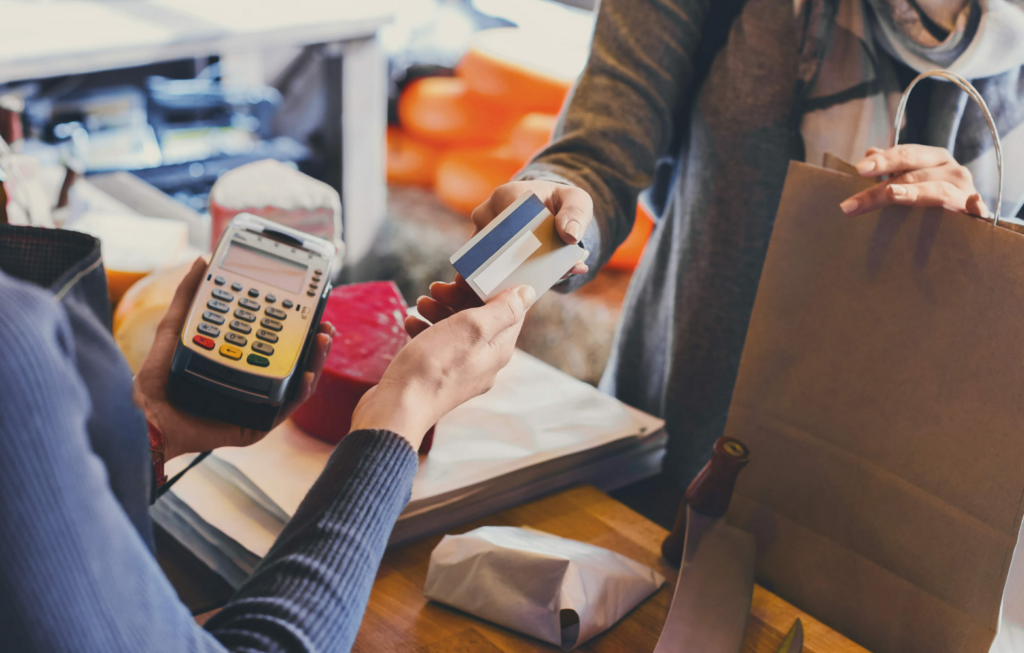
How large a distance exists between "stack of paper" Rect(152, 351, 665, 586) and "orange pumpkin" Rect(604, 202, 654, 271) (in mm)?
1802

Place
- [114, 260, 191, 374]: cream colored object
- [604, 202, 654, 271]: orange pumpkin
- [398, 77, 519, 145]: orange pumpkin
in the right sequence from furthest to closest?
1. [398, 77, 519, 145]: orange pumpkin
2. [604, 202, 654, 271]: orange pumpkin
3. [114, 260, 191, 374]: cream colored object

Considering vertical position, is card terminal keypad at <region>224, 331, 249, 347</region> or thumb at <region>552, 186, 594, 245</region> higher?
thumb at <region>552, 186, 594, 245</region>

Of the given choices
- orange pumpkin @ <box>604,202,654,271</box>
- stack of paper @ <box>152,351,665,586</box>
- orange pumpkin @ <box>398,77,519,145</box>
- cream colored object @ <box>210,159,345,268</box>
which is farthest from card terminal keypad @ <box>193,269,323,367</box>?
orange pumpkin @ <box>398,77,519,145</box>

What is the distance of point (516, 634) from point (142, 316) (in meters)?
0.46

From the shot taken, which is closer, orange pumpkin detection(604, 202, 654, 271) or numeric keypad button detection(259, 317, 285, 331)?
numeric keypad button detection(259, 317, 285, 331)

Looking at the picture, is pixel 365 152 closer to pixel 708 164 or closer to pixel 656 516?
pixel 708 164

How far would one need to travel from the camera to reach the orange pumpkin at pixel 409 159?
348 centimetres

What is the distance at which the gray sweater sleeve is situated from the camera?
76 centimetres

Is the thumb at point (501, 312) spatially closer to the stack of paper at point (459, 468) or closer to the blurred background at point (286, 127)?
the stack of paper at point (459, 468)

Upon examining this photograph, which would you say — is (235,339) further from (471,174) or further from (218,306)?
(471,174)

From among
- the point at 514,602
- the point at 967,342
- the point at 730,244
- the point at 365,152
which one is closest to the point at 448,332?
the point at 514,602

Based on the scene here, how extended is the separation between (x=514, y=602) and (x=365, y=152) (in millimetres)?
1852

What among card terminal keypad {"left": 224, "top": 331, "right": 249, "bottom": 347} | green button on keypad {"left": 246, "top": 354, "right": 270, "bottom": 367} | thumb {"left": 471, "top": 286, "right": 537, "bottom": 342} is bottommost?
green button on keypad {"left": 246, "top": 354, "right": 270, "bottom": 367}

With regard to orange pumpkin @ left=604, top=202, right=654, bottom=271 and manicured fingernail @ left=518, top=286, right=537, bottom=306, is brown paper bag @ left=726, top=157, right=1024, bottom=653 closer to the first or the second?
manicured fingernail @ left=518, top=286, right=537, bottom=306
